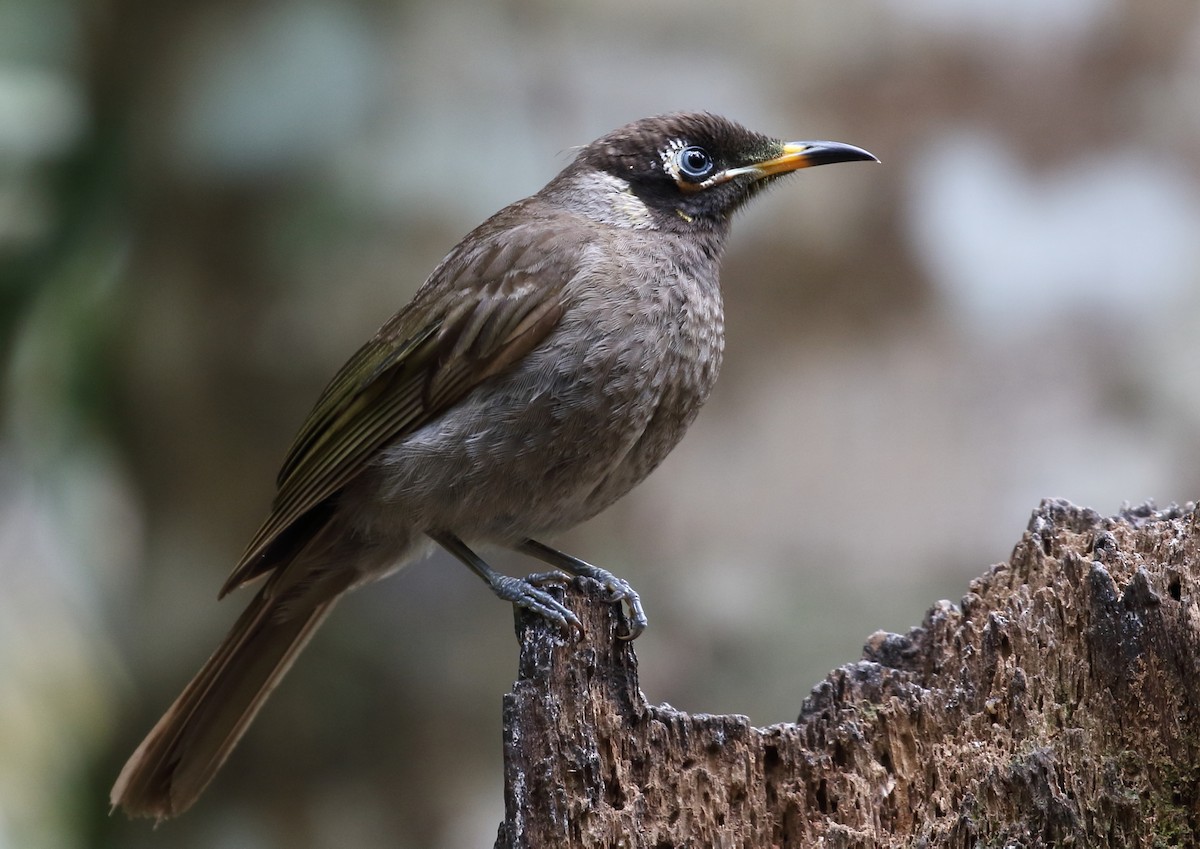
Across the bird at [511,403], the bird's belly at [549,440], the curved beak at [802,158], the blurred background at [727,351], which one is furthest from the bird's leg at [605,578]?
the blurred background at [727,351]

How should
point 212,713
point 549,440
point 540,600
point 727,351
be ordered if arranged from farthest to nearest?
point 727,351, point 212,713, point 549,440, point 540,600

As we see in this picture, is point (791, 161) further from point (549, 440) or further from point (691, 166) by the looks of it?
point (549, 440)

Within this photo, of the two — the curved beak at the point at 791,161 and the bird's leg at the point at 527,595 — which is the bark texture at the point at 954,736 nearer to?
the bird's leg at the point at 527,595

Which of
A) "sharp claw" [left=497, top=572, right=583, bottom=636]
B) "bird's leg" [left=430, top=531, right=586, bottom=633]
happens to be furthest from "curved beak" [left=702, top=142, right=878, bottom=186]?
"sharp claw" [left=497, top=572, right=583, bottom=636]

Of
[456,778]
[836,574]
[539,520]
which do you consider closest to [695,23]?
[836,574]

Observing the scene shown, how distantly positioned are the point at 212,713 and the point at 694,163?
264 cm

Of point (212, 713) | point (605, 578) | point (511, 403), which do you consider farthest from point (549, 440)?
point (212, 713)

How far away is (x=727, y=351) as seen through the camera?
675cm

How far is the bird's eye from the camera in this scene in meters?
4.72

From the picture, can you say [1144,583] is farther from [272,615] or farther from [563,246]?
[272,615]

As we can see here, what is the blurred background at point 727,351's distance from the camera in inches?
257

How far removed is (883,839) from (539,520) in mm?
1656

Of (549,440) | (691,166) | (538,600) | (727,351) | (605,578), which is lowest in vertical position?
(538,600)

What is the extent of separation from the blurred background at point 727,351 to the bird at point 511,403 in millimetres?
1938
